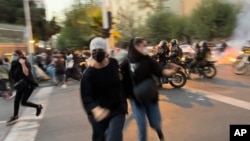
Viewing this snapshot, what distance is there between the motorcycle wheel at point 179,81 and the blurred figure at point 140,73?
760cm

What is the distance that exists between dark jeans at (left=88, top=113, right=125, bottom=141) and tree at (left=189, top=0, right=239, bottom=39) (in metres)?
37.0

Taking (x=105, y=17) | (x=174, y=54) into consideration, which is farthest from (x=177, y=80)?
(x=105, y=17)

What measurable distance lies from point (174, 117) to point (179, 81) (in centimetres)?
496

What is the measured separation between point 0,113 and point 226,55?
17.3m

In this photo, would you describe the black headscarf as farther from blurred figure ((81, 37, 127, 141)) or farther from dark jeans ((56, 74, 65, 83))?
dark jeans ((56, 74, 65, 83))

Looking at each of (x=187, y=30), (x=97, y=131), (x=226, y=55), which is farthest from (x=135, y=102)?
(x=187, y=30)

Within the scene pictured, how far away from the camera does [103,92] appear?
170 inches

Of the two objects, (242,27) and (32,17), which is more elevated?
(32,17)

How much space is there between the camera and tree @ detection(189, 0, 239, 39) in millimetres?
40656

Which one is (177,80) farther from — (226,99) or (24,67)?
(24,67)

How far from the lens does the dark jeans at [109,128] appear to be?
429cm

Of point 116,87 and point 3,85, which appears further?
point 3,85

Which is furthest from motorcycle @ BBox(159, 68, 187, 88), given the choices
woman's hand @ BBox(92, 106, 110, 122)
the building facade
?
the building facade

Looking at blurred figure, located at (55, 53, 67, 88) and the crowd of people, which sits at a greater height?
the crowd of people
